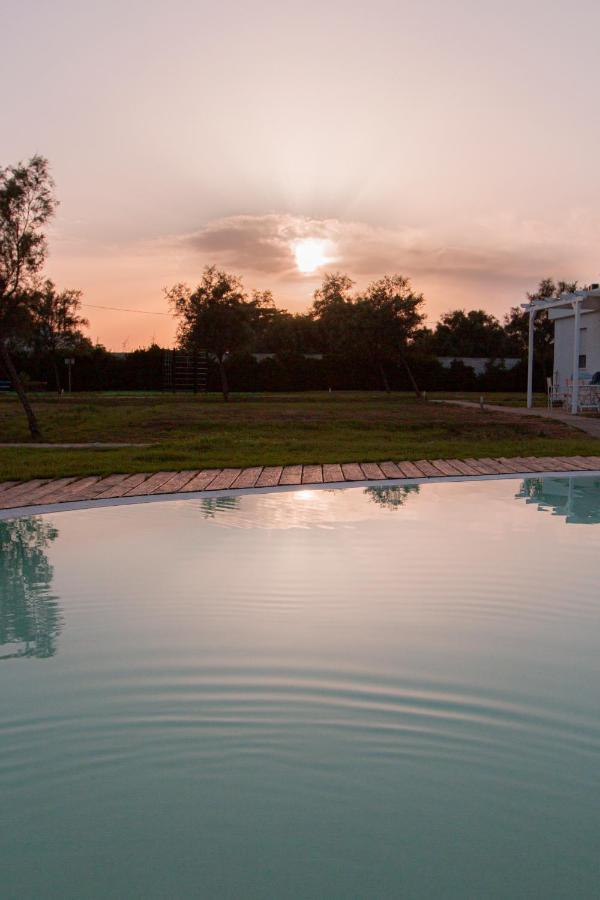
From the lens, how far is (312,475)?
29.0 feet

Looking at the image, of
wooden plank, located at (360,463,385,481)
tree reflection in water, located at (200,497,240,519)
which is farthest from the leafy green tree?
tree reflection in water, located at (200,497,240,519)

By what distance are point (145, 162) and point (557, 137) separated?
778cm

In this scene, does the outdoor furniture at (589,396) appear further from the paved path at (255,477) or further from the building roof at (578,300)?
the paved path at (255,477)

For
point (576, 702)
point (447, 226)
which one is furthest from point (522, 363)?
point (576, 702)

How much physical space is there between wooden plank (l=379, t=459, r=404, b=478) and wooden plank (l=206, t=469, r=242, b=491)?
5.35 ft

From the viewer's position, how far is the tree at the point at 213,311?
86.7 ft

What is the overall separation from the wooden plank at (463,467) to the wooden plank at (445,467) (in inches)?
A: 2.5

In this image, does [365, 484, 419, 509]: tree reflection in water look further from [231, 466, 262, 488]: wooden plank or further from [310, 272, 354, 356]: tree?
[310, 272, 354, 356]: tree

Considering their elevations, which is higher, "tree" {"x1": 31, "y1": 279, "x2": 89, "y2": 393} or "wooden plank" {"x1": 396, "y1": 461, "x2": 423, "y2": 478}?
"tree" {"x1": 31, "y1": 279, "x2": 89, "y2": 393}

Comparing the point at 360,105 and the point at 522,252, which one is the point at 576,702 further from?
the point at 522,252

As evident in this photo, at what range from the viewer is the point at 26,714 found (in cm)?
314

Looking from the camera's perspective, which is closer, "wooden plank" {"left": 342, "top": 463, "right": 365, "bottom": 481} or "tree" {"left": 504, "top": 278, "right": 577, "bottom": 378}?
"wooden plank" {"left": 342, "top": 463, "right": 365, "bottom": 481}

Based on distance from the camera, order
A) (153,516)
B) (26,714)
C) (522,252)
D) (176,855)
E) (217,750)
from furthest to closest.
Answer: (522,252) → (153,516) → (26,714) → (217,750) → (176,855)

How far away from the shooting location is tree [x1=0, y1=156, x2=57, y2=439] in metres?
12.0
